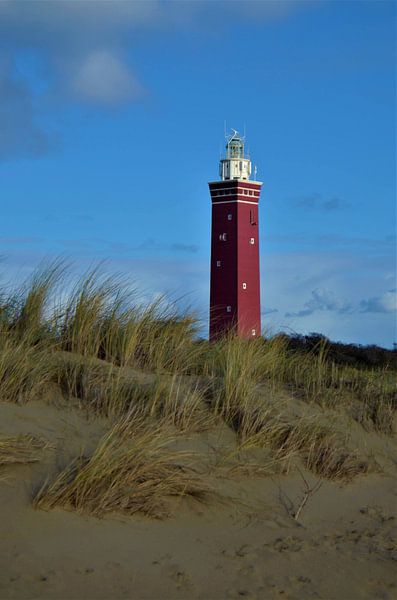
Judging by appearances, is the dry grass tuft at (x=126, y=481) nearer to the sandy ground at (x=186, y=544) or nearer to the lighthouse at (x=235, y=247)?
the sandy ground at (x=186, y=544)

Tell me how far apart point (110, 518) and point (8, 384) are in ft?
5.59

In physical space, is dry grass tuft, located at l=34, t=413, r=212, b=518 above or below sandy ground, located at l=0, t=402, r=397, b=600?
above

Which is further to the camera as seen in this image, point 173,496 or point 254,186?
point 254,186

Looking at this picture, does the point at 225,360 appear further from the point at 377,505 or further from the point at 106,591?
the point at 106,591

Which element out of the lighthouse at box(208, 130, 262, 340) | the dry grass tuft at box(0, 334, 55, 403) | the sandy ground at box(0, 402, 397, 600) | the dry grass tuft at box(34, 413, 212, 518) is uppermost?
the lighthouse at box(208, 130, 262, 340)

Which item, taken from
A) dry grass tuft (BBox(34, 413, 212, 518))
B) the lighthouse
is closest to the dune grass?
dry grass tuft (BBox(34, 413, 212, 518))

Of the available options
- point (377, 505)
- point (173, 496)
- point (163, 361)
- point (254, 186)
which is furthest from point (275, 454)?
point (254, 186)

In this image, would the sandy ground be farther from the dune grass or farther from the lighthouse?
the lighthouse

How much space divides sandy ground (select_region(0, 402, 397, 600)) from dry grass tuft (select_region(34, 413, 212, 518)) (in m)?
0.08

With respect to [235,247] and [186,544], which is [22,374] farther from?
[235,247]

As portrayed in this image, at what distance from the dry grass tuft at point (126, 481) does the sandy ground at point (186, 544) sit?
8 centimetres

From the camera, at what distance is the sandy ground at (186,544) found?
170 inches

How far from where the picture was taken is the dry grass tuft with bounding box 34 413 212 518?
16.2 feet

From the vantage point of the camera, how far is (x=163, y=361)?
26.0 feet
